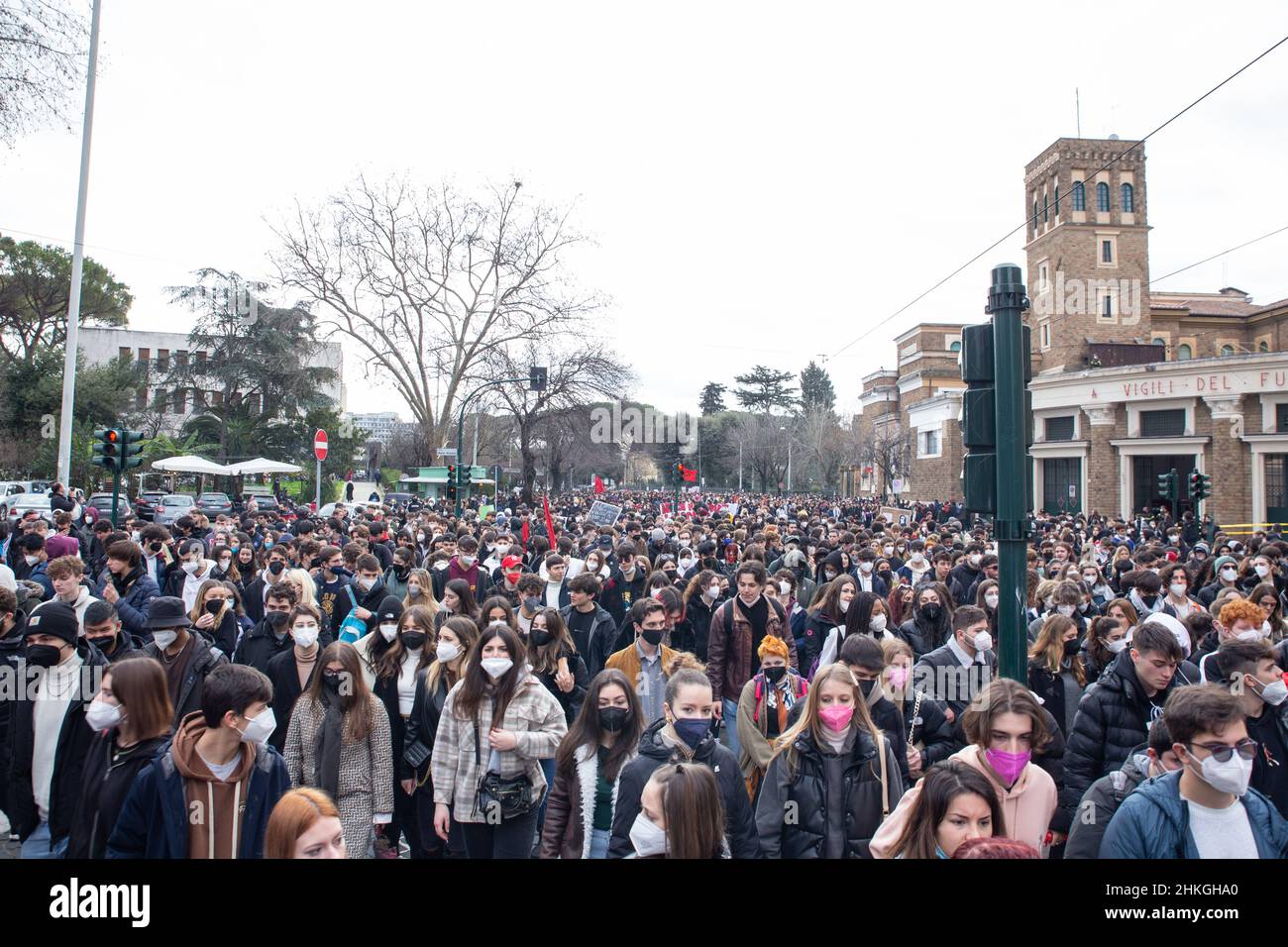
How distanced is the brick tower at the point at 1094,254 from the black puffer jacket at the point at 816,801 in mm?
52952

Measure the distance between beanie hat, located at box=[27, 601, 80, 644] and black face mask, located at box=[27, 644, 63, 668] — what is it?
0.06 meters

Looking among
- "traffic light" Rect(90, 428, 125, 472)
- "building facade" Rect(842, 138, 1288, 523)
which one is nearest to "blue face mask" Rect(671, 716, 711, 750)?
"traffic light" Rect(90, 428, 125, 472)

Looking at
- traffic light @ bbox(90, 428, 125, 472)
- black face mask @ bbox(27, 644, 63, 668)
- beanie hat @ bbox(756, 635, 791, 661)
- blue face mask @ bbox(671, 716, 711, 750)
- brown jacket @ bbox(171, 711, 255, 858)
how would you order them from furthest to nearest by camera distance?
traffic light @ bbox(90, 428, 125, 472), beanie hat @ bbox(756, 635, 791, 661), black face mask @ bbox(27, 644, 63, 668), blue face mask @ bbox(671, 716, 711, 750), brown jacket @ bbox(171, 711, 255, 858)

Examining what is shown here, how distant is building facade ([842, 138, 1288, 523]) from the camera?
35.6 metres

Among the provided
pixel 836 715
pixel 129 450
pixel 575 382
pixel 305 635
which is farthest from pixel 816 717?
pixel 575 382

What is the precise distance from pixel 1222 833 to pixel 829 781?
1.41m

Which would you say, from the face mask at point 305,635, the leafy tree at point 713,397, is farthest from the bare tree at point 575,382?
the leafy tree at point 713,397

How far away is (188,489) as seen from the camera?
4950cm

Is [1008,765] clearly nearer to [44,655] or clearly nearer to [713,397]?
[44,655]

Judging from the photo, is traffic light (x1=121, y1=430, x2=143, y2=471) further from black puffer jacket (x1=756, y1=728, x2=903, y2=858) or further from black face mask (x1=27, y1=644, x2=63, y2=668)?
black puffer jacket (x1=756, y1=728, x2=903, y2=858)

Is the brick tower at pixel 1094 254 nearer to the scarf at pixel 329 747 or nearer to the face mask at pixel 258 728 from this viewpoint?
the scarf at pixel 329 747

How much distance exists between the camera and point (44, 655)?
431 cm

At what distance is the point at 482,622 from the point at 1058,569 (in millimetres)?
7239

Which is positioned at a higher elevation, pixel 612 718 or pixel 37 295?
pixel 37 295
